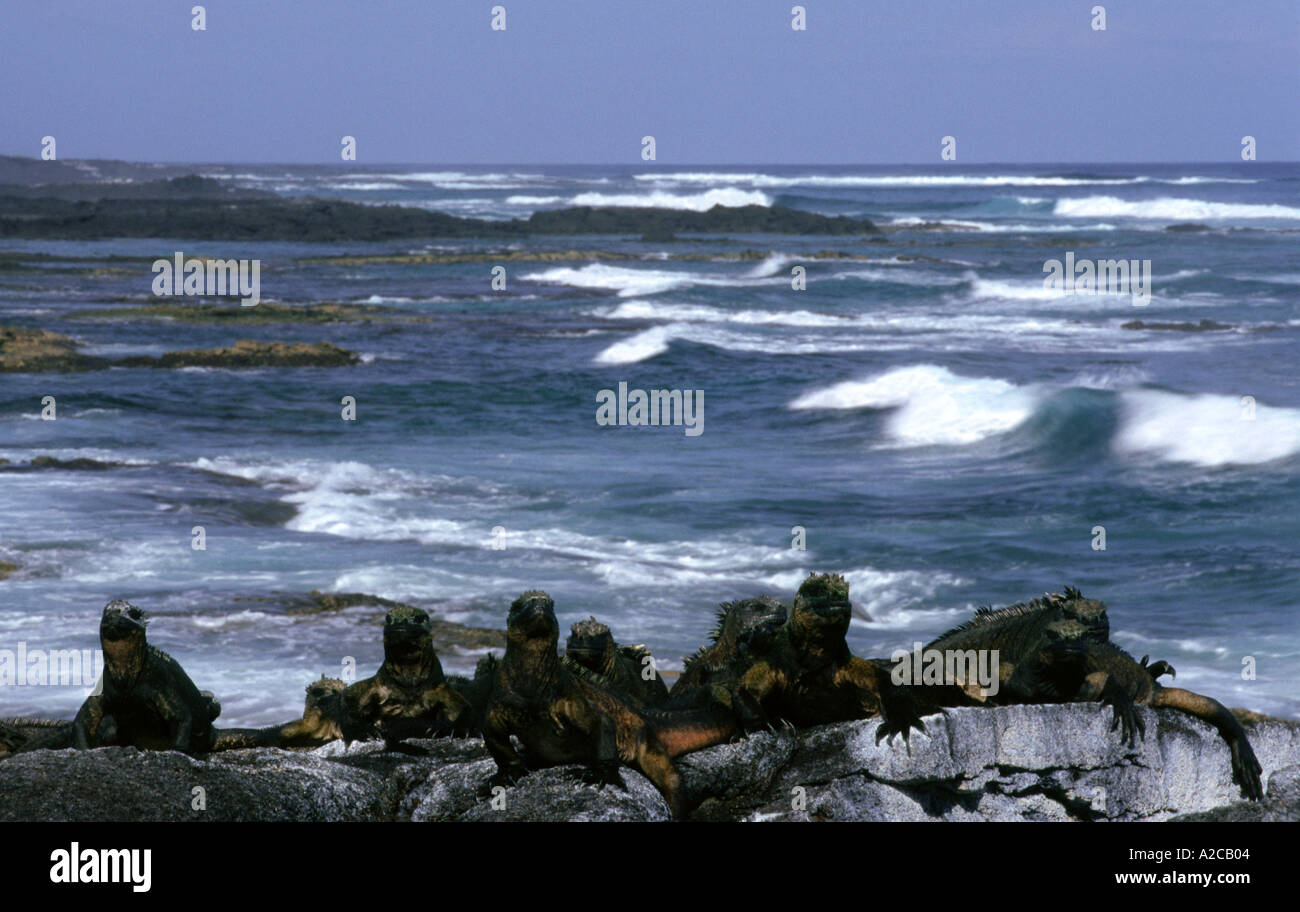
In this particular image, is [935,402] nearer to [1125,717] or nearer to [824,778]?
[1125,717]

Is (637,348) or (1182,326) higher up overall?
(1182,326)

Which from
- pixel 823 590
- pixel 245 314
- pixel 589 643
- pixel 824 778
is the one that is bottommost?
pixel 824 778

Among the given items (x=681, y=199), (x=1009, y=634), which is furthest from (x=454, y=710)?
(x=681, y=199)

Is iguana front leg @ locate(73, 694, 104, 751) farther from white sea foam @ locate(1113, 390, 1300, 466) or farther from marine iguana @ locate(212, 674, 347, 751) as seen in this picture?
white sea foam @ locate(1113, 390, 1300, 466)

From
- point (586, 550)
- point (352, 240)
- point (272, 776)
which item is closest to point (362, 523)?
point (586, 550)

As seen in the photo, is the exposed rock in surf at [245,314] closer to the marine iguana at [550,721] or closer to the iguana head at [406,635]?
the iguana head at [406,635]

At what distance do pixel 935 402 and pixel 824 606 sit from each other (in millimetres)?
22068

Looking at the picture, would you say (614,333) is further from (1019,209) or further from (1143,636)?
(1019,209)

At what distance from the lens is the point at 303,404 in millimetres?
27578

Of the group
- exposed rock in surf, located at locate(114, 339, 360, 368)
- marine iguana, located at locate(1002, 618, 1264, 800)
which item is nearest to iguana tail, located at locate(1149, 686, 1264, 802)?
marine iguana, located at locate(1002, 618, 1264, 800)

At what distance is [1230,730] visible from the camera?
666 centimetres

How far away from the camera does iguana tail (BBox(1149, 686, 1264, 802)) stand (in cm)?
658

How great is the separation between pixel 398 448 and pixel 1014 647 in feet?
57.2

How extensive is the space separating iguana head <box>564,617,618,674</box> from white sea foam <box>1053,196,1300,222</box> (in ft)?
257
